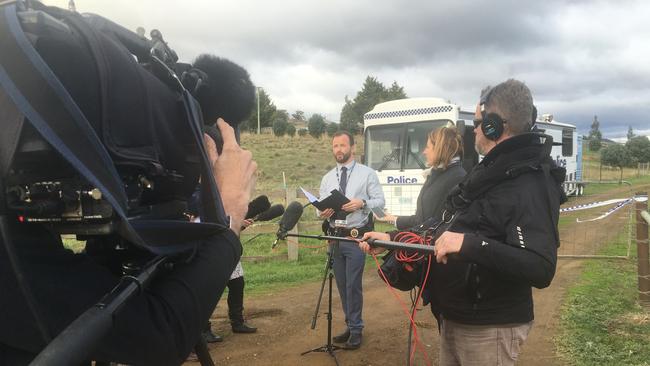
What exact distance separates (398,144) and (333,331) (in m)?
7.78

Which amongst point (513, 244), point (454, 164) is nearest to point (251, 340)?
point (454, 164)

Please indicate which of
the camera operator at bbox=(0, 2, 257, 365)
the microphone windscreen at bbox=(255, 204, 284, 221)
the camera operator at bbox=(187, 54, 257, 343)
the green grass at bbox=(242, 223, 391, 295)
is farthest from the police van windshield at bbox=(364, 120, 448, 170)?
the camera operator at bbox=(0, 2, 257, 365)

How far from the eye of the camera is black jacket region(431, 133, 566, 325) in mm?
2256

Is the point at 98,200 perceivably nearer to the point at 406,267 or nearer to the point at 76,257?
the point at 76,257

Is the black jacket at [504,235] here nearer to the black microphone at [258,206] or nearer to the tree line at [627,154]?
the black microphone at [258,206]

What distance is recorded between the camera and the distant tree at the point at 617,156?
126ft

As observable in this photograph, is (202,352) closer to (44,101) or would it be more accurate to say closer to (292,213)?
(44,101)

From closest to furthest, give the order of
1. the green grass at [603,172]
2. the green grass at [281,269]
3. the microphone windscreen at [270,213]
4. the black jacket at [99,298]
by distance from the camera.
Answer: the black jacket at [99,298], the microphone windscreen at [270,213], the green grass at [281,269], the green grass at [603,172]

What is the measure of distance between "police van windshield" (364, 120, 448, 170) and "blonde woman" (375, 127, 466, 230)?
8332 millimetres

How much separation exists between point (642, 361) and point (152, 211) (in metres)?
5.03

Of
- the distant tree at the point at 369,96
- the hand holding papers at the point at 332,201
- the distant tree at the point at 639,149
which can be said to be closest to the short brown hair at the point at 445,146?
the hand holding papers at the point at 332,201

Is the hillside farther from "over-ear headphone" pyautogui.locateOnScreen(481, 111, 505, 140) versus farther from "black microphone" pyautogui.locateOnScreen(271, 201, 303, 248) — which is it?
"over-ear headphone" pyautogui.locateOnScreen(481, 111, 505, 140)

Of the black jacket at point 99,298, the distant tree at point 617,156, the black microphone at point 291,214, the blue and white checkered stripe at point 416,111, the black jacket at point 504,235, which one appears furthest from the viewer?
the distant tree at point 617,156

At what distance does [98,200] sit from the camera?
0.93 meters
